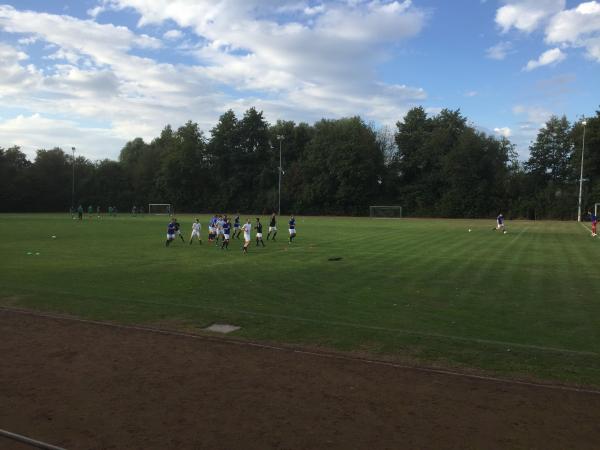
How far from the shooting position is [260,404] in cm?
574

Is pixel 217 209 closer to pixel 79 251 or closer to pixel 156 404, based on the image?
pixel 79 251

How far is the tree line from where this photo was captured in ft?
242

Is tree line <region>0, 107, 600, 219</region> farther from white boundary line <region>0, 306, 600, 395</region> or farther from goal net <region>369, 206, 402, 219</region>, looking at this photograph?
white boundary line <region>0, 306, 600, 395</region>

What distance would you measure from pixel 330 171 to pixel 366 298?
239 ft

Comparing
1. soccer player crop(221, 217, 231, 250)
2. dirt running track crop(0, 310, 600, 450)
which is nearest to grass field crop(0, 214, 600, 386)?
dirt running track crop(0, 310, 600, 450)

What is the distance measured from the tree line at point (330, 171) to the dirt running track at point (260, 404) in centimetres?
6915

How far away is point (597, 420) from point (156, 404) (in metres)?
5.14

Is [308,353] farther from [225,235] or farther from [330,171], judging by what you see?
[330,171]

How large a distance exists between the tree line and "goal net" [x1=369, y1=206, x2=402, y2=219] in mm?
2345

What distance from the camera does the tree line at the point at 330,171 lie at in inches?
2906

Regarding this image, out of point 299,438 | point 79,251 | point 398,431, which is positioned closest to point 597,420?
point 398,431

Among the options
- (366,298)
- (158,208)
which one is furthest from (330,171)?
(366,298)

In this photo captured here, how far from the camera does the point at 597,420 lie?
534cm

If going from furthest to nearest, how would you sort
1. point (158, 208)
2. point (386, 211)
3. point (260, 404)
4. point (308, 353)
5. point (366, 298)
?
point (158, 208), point (386, 211), point (366, 298), point (308, 353), point (260, 404)
